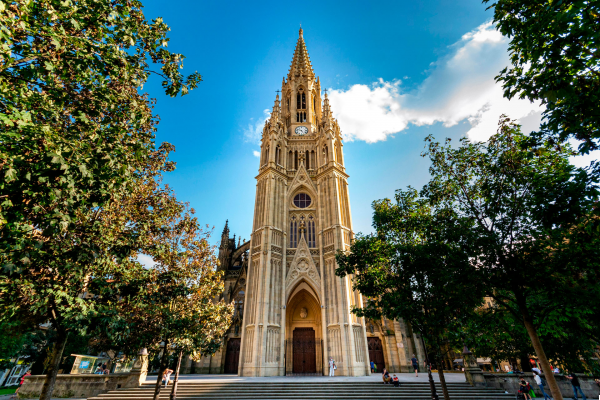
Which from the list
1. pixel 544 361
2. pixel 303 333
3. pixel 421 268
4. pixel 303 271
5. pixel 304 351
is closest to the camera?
pixel 544 361

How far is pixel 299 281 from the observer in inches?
981

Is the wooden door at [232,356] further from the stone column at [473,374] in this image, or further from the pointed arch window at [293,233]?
the stone column at [473,374]

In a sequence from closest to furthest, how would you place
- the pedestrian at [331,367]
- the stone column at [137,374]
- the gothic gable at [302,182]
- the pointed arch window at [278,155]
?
the stone column at [137,374], the pedestrian at [331,367], the gothic gable at [302,182], the pointed arch window at [278,155]

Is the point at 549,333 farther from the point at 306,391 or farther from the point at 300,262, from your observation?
the point at 300,262

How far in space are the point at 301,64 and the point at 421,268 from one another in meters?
37.2

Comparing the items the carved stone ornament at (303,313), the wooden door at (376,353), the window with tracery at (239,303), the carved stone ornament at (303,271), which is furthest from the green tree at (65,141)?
the wooden door at (376,353)

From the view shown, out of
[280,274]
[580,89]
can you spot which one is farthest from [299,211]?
[580,89]

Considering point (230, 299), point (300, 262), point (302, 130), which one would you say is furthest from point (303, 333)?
point (302, 130)

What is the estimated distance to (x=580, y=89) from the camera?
543 cm

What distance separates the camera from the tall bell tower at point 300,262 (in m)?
21.3

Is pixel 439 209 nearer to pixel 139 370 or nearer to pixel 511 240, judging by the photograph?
pixel 511 240

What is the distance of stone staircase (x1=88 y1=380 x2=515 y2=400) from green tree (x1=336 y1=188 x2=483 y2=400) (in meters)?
3.20

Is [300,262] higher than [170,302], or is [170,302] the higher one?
[300,262]

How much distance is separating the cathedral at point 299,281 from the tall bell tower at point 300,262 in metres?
0.08
